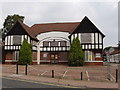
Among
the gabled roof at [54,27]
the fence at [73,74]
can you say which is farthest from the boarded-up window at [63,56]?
the fence at [73,74]

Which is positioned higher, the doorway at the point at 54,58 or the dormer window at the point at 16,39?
the dormer window at the point at 16,39

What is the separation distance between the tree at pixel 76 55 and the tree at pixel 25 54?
729cm

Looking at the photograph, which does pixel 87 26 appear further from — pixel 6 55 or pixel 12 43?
pixel 6 55

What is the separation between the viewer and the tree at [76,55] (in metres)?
24.3

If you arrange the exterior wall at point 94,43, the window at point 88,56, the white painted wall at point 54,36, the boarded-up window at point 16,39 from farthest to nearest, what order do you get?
the white painted wall at point 54,36, the boarded-up window at point 16,39, the window at point 88,56, the exterior wall at point 94,43

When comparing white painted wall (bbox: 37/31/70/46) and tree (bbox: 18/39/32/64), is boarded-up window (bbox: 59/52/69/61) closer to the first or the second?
white painted wall (bbox: 37/31/70/46)

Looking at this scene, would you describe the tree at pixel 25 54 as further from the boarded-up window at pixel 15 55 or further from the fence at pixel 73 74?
the fence at pixel 73 74

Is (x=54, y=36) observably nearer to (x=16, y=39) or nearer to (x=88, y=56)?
(x=16, y=39)

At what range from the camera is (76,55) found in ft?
79.9

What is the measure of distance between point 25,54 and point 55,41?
692cm

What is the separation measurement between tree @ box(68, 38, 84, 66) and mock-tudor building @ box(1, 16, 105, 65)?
1764 millimetres

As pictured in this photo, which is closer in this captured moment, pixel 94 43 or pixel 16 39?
pixel 94 43

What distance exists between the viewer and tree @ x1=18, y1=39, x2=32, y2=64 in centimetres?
2577

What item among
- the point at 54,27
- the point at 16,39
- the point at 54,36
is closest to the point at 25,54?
the point at 16,39
